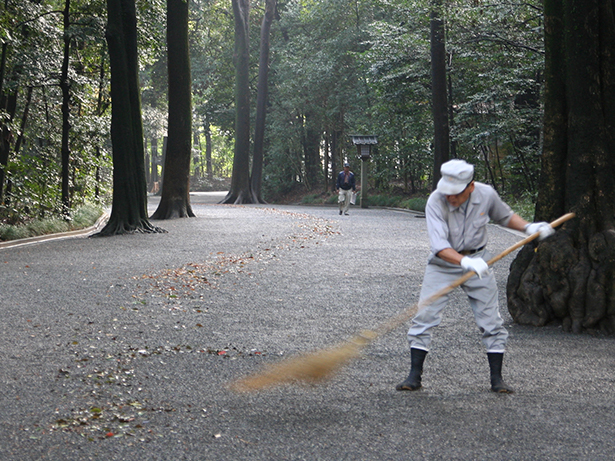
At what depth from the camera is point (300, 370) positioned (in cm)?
571

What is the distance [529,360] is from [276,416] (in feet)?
8.41

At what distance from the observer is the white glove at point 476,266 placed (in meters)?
4.56

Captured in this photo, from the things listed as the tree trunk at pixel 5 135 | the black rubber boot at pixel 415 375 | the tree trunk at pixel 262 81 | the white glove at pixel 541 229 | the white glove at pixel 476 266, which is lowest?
the black rubber boot at pixel 415 375

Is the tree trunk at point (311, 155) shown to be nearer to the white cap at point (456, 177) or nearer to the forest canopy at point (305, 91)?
the forest canopy at point (305, 91)

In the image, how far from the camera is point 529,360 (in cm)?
598

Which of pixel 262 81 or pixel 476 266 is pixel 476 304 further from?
pixel 262 81

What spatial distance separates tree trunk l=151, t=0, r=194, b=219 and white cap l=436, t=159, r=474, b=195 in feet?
64.7

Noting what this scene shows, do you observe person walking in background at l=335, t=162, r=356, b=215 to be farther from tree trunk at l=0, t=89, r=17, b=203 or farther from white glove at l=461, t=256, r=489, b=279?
white glove at l=461, t=256, r=489, b=279

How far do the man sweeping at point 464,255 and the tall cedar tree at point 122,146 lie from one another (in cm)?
1357

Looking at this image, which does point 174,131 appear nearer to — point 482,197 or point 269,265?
point 269,265

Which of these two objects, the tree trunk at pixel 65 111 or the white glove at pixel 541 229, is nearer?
the white glove at pixel 541 229

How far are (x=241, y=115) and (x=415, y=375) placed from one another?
3419 centimetres

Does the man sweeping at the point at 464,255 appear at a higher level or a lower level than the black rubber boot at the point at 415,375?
higher

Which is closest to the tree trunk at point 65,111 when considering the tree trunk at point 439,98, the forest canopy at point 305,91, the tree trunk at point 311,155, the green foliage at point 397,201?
the forest canopy at point 305,91
